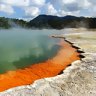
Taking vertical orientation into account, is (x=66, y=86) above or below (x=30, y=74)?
above

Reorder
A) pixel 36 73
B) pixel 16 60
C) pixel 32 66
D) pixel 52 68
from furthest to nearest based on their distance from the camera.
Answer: pixel 16 60 → pixel 32 66 → pixel 52 68 → pixel 36 73

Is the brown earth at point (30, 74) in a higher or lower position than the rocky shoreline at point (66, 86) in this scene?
lower

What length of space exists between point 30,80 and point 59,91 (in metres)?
4.51

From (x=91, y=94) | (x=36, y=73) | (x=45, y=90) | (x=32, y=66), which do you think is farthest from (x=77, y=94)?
(x=32, y=66)

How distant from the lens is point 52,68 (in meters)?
24.2

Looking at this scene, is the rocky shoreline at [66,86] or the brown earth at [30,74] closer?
the rocky shoreline at [66,86]

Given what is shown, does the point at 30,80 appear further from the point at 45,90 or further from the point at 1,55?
the point at 1,55

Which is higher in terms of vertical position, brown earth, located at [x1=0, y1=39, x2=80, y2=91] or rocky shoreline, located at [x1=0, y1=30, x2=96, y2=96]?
rocky shoreline, located at [x1=0, y1=30, x2=96, y2=96]

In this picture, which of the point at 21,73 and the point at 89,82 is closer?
the point at 89,82

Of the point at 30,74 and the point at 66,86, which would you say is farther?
the point at 30,74

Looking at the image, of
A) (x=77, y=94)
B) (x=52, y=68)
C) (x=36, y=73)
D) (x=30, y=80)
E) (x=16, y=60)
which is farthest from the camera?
(x=16, y=60)

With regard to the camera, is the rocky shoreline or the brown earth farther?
the brown earth

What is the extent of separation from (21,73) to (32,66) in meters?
3.37

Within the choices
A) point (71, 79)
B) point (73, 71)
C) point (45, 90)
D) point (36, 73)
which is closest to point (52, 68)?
point (36, 73)
